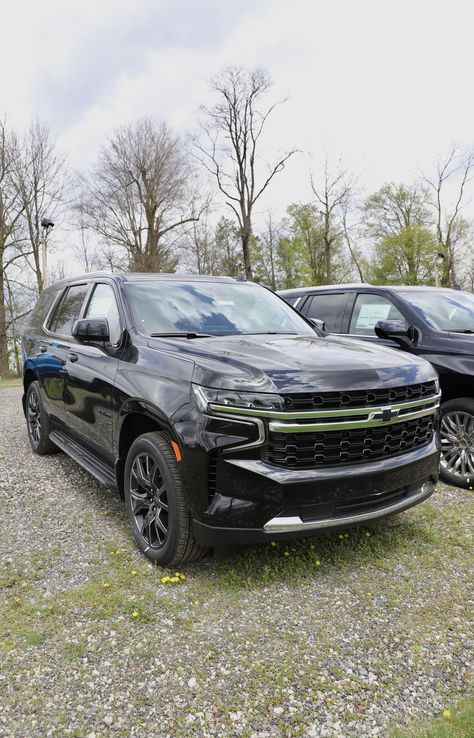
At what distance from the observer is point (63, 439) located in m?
4.77

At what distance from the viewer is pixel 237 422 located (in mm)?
2537

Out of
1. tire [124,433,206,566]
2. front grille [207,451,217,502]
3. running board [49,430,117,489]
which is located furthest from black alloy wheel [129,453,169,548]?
front grille [207,451,217,502]

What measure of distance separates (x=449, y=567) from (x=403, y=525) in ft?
1.92

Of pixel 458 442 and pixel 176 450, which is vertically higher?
pixel 176 450

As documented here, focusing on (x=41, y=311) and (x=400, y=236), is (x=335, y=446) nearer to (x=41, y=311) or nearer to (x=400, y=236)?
(x=41, y=311)

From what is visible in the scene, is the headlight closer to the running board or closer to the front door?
the front door

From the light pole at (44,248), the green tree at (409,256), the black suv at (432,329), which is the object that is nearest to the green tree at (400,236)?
the green tree at (409,256)

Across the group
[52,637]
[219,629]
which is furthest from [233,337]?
[52,637]

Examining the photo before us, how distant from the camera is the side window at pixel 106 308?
372cm

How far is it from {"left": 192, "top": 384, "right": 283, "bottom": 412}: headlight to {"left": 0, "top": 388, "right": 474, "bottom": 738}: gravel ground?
111 cm

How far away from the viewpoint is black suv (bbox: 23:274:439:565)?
256 cm

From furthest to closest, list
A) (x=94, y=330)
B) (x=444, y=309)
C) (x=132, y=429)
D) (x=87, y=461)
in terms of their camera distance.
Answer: (x=444, y=309)
(x=87, y=461)
(x=94, y=330)
(x=132, y=429)

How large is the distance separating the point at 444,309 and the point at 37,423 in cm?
466

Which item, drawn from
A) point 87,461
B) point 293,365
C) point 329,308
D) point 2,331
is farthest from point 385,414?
point 2,331
